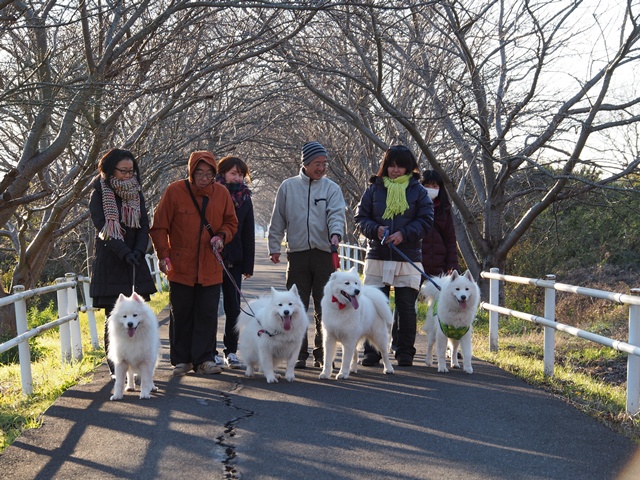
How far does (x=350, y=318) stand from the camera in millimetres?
7422

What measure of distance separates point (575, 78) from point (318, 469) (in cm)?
808

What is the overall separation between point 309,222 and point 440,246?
5.82ft

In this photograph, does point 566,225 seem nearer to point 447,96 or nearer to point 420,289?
point 447,96

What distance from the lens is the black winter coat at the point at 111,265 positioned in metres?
7.24

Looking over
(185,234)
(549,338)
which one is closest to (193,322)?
(185,234)

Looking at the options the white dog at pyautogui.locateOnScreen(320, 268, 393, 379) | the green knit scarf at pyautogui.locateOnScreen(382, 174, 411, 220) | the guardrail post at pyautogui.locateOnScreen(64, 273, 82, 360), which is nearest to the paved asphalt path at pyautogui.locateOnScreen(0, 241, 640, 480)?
the white dog at pyautogui.locateOnScreen(320, 268, 393, 379)

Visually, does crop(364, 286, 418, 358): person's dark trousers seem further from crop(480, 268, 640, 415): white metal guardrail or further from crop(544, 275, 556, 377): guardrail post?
crop(544, 275, 556, 377): guardrail post

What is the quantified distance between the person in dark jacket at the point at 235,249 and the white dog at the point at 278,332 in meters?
0.94

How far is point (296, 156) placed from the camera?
27.4 metres

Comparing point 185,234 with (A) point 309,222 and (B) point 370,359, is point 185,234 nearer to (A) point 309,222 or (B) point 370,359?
(A) point 309,222

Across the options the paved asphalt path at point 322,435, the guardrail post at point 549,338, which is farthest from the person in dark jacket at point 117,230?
the guardrail post at point 549,338

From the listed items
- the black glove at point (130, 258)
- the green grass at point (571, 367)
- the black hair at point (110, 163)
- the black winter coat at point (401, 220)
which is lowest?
the green grass at point (571, 367)

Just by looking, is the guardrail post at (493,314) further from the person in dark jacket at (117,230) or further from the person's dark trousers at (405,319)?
the person in dark jacket at (117,230)

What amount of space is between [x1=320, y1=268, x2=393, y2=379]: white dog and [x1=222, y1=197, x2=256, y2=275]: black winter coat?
4.32ft
